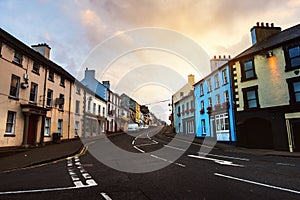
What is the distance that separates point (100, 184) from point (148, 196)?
1989 mm

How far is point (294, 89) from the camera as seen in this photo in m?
18.2

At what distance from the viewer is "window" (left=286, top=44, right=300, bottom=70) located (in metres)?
18.2

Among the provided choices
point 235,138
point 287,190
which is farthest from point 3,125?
point 235,138

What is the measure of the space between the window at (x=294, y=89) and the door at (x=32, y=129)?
22766 millimetres

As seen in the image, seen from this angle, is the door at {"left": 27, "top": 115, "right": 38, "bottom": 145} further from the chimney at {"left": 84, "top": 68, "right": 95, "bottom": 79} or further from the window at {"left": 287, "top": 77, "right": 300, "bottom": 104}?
the chimney at {"left": 84, "top": 68, "right": 95, "bottom": 79}

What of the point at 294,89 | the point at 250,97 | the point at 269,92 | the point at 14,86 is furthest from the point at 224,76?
the point at 14,86

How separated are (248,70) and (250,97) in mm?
2847

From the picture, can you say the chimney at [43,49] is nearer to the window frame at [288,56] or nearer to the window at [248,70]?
the window at [248,70]

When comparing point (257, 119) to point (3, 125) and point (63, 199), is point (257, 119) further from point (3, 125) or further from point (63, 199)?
point (3, 125)

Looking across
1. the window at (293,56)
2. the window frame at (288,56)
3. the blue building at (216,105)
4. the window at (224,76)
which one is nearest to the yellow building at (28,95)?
the blue building at (216,105)

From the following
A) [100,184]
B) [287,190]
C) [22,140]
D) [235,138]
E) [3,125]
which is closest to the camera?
[287,190]

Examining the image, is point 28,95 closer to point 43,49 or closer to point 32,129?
point 32,129

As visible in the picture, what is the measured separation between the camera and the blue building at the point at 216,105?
931 inches

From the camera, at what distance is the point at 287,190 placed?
19.2 ft
